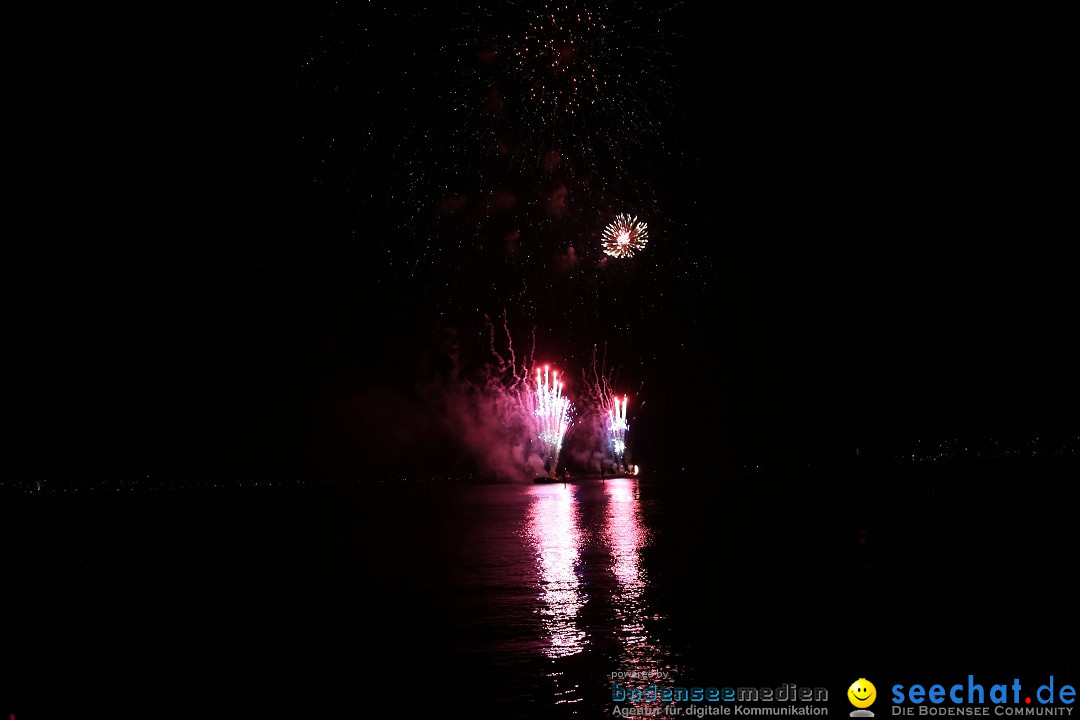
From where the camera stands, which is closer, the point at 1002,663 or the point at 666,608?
the point at 1002,663

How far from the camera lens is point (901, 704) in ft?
24.2

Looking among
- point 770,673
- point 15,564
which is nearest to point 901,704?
point 770,673

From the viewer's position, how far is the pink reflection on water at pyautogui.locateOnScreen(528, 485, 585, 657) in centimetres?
1033

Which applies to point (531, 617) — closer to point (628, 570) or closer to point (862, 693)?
point (628, 570)

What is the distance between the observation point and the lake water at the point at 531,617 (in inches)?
332

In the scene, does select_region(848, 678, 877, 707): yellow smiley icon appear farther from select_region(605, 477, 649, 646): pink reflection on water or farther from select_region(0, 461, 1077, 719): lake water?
select_region(605, 477, 649, 646): pink reflection on water

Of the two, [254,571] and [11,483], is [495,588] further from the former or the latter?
[11,483]

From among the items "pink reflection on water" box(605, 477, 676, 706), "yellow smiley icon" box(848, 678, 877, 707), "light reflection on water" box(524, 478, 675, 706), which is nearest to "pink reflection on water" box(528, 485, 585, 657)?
"light reflection on water" box(524, 478, 675, 706)

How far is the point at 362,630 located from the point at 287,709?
10.7ft

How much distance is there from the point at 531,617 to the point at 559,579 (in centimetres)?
342

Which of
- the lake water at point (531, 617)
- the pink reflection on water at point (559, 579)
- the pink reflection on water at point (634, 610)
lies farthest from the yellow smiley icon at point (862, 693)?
the pink reflection on water at point (559, 579)

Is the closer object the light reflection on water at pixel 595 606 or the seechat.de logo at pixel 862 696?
the seechat.de logo at pixel 862 696

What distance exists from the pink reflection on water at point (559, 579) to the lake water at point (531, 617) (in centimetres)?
6

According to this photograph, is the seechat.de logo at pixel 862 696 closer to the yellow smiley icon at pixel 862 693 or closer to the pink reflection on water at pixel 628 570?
the yellow smiley icon at pixel 862 693
